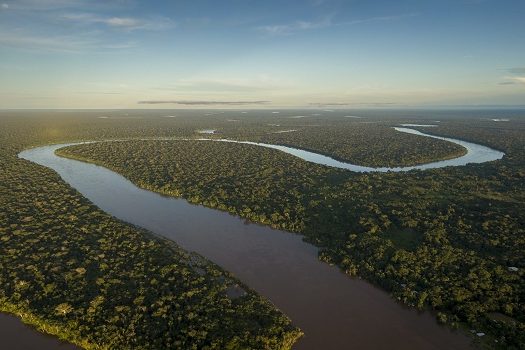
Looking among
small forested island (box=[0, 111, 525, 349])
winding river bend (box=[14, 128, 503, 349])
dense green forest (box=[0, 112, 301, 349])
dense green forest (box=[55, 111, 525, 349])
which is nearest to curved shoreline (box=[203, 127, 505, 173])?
dense green forest (box=[55, 111, 525, 349])

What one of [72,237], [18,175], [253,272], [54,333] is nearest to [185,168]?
[18,175]

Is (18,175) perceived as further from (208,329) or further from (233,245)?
(208,329)

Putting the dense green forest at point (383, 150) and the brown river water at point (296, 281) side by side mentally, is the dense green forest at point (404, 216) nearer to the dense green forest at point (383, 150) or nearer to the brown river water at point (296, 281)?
the brown river water at point (296, 281)

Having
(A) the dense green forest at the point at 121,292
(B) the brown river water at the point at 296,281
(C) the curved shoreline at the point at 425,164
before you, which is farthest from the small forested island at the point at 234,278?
(C) the curved shoreline at the point at 425,164

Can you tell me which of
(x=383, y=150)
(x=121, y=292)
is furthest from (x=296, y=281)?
(x=383, y=150)

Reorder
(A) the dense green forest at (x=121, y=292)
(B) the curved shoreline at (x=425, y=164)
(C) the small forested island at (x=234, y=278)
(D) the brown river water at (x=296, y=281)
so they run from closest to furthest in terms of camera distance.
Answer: (A) the dense green forest at (x=121, y=292) → (D) the brown river water at (x=296, y=281) → (C) the small forested island at (x=234, y=278) → (B) the curved shoreline at (x=425, y=164)

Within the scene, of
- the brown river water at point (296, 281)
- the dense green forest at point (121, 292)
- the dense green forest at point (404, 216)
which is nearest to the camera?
the dense green forest at point (121, 292)

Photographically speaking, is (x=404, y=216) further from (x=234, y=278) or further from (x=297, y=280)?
(x=234, y=278)
